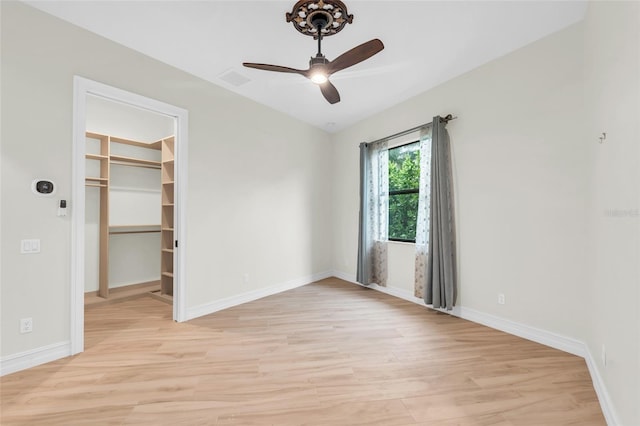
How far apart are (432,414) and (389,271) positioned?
2637mm

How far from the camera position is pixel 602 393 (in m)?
1.74

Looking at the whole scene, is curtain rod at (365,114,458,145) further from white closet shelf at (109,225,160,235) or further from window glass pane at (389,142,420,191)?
white closet shelf at (109,225,160,235)

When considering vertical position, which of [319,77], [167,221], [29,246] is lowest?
[29,246]

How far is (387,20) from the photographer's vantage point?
7.61ft

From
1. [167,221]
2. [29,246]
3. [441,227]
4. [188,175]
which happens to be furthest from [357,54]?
[167,221]

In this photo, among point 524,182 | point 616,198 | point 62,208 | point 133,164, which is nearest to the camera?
point 616,198

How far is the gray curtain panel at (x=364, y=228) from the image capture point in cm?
449

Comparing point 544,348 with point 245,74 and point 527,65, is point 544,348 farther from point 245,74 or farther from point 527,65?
point 245,74

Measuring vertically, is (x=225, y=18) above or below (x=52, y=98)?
above

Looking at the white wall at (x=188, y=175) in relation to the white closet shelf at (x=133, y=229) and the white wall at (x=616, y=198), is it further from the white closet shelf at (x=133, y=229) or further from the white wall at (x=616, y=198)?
the white wall at (x=616, y=198)

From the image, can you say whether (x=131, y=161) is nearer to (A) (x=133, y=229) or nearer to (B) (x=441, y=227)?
(A) (x=133, y=229)

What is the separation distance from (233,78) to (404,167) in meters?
2.68

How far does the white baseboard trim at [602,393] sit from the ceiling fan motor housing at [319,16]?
10.0 ft

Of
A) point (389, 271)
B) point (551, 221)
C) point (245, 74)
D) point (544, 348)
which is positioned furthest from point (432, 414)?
point (245, 74)
